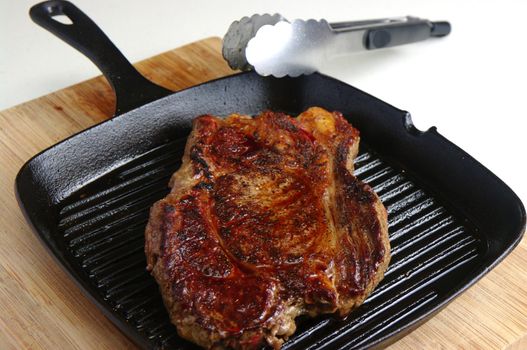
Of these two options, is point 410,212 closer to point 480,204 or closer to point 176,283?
point 480,204

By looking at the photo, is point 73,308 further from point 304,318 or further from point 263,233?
point 304,318

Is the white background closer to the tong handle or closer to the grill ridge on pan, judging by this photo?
the tong handle

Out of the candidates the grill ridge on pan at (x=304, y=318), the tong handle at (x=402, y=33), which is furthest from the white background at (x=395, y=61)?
the grill ridge on pan at (x=304, y=318)

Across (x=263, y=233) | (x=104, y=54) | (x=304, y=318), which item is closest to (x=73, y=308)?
(x=263, y=233)

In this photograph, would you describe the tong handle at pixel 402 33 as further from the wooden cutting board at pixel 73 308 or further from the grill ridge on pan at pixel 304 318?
the wooden cutting board at pixel 73 308

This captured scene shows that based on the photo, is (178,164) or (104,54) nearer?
(178,164)

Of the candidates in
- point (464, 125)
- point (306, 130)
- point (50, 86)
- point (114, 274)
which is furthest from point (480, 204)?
point (50, 86)
